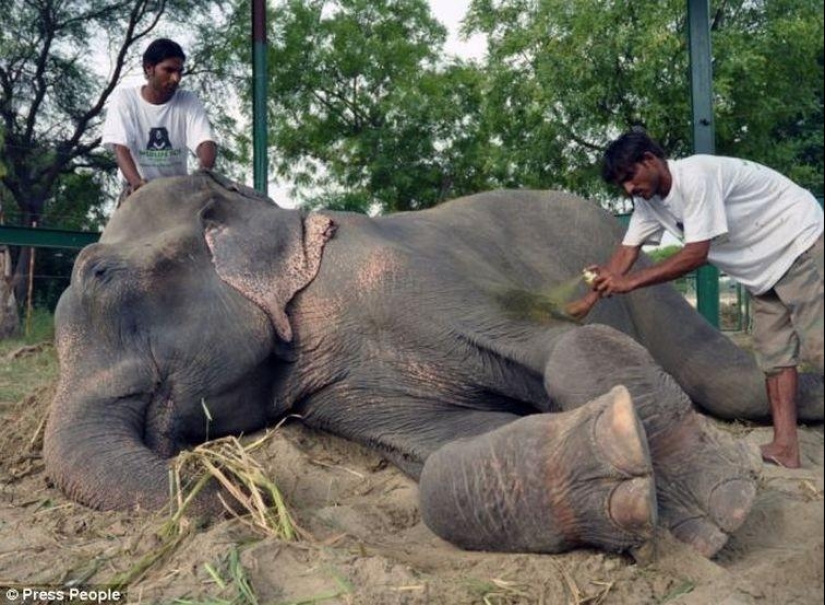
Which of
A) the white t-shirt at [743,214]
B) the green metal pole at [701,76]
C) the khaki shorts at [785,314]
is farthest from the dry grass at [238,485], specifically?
the green metal pole at [701,76]

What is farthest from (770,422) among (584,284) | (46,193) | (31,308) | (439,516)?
(46,193)

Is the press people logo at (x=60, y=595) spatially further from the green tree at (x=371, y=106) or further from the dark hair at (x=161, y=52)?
the green tree at (x=371, y=106)

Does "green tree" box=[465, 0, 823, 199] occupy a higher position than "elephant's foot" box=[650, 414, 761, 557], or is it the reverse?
"green tree" box=[465, 0, 823, 199]

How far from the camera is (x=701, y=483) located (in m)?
2.85

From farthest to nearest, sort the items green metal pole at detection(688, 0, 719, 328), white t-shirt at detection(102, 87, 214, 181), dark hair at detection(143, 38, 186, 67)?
1. green metal pole at detection(688, 0, 719, 328)
2. white t-shirt at detection(102, 87, 214, 181)
3. dark hair at detection(143, 38, 186, 67)

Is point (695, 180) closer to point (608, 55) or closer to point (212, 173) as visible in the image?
point (212, 173)

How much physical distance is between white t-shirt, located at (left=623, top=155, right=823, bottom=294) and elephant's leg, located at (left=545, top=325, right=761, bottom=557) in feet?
3.91

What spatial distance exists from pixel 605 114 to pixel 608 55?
0.90m

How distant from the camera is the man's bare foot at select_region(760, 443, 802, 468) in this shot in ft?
13.5

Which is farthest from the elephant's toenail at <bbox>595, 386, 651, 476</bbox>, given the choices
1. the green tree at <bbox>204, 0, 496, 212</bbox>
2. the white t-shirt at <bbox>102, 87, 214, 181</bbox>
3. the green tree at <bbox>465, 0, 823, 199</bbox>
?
the green tree at <bbox>204, 0, 496, 212</bbox>

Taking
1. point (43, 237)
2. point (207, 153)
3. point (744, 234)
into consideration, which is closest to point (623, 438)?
point (744, 234)

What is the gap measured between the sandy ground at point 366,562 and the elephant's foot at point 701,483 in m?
0.08

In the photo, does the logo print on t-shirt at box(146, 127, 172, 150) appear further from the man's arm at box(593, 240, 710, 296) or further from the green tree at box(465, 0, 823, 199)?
the green tree at box(465, 0, 823, 199)

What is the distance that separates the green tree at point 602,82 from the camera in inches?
440
